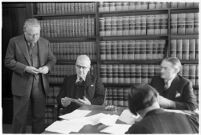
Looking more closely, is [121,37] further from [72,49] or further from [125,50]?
[72,49]

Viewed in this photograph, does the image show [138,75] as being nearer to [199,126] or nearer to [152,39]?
[152,39]

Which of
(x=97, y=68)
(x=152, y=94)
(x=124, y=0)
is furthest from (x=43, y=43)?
(x=152, y=94)

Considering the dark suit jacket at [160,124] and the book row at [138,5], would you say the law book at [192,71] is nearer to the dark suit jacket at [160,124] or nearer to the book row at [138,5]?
the book row at [138,5]

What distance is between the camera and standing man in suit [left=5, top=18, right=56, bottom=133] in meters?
3.04

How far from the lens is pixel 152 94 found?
1.46 meters

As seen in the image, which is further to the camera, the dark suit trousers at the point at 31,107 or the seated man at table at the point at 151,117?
the dark suit trousers at the point at 31,107

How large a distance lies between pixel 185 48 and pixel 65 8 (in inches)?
74.1

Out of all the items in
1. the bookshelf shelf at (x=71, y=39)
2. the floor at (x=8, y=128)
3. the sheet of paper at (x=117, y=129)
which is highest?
the bookshelf shelf at (x=71, y=39)

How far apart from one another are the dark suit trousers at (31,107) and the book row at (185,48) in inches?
75.5

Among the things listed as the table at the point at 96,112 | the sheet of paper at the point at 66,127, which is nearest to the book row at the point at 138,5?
the table at the point at 96,112

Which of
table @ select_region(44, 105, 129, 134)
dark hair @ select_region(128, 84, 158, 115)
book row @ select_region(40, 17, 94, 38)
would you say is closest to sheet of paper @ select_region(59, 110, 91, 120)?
table @ select_region(44, 105, 129, 134)

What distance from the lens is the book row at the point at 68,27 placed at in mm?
3754

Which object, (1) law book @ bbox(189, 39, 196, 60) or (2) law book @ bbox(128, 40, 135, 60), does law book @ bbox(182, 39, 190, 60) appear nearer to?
(1) law book @ bbox(189, 39, 196, 60)

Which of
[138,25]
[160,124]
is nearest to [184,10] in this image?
[138,25]
